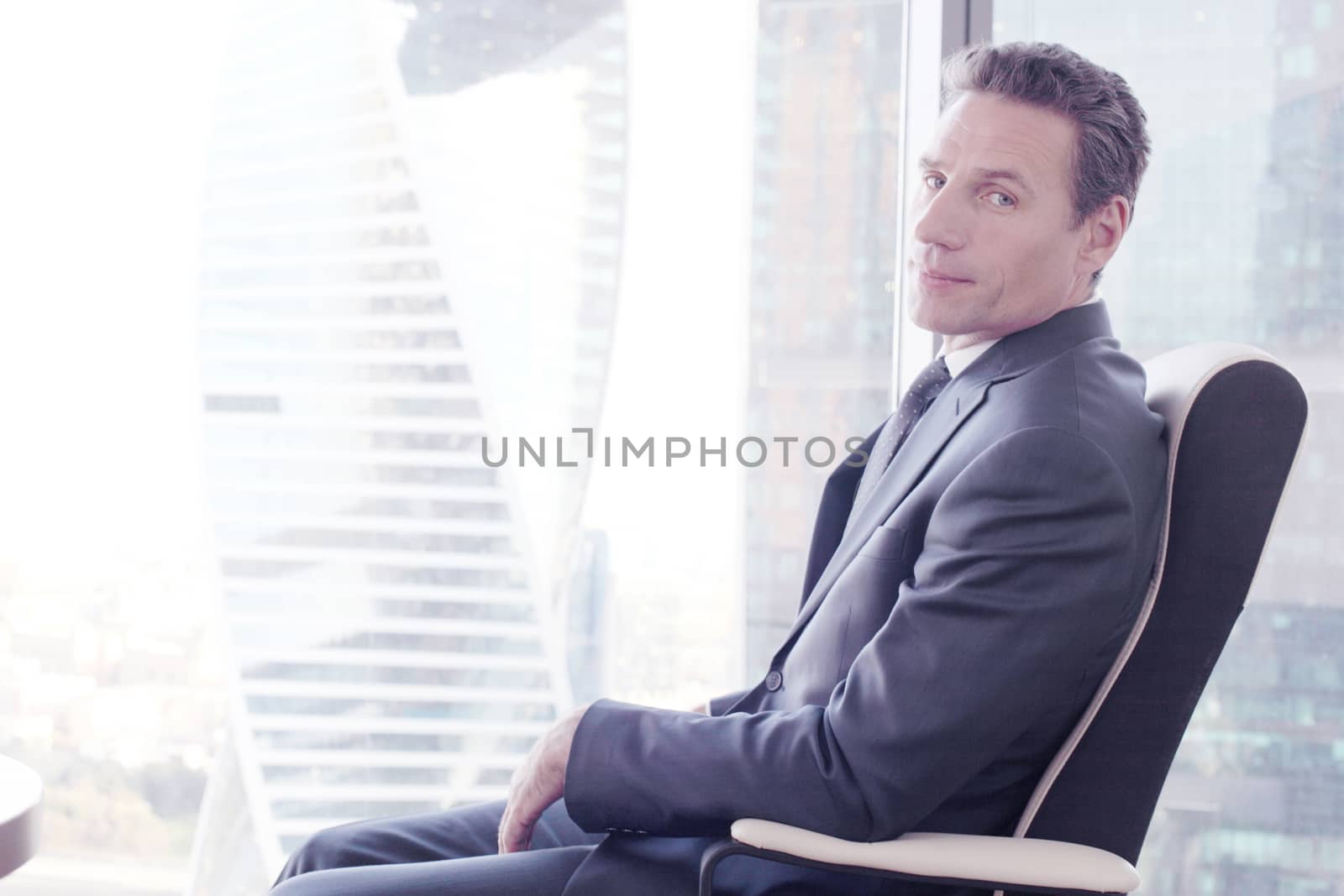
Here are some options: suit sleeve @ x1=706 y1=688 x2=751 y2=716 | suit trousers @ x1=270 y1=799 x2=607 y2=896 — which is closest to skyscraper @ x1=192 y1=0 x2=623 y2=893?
suit sleeve @ x1=706 y1=688 x2=751 y2=716

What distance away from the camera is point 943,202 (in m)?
1.31

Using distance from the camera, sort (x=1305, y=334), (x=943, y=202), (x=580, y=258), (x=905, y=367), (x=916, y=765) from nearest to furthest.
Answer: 1. (x=916, y=765)
2. (x=943, y=202)
3. (x=1305, y=334)
4. (x=905, y=367)
5. (x=580, y=258)

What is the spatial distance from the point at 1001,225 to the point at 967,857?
28.0 inches

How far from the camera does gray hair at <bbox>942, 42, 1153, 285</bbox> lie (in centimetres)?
126

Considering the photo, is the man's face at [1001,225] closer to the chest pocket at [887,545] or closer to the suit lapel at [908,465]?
the suit lapel at [908,465]

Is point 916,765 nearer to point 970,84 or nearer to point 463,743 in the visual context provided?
point 970,84

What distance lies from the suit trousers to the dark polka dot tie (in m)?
0.55

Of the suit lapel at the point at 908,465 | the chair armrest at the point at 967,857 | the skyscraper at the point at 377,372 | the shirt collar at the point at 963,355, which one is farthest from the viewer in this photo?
the skyscraper at the point at 377,372

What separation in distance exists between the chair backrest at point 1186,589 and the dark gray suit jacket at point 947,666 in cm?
2

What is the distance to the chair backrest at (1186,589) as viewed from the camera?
1062mm

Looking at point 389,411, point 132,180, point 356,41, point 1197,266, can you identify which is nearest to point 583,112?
point 356,41

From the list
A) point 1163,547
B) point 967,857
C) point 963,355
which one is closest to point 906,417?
point 963,355

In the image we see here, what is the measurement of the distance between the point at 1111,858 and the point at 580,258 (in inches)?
81.7

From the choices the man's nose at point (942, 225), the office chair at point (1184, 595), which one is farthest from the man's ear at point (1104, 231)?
the office chair at point (1184, 595)
